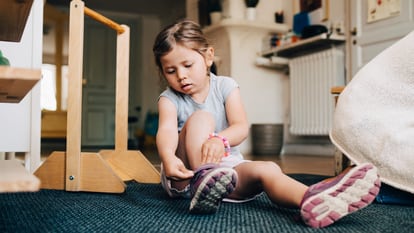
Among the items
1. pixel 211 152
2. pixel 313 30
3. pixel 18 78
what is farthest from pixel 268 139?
pixel 18 78

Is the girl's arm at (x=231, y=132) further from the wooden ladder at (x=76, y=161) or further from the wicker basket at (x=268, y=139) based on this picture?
the wicker basket at (x=268, y=139)

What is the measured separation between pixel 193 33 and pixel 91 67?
17.1ft

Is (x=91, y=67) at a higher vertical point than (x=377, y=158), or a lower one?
higher

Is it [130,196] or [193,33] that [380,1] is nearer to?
[193,33]

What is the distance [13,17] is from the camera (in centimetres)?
90

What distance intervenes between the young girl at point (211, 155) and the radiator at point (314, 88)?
201cm

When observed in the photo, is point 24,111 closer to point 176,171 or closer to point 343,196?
point 176,171

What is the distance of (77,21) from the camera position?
49.5 inches

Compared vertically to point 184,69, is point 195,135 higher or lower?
lower

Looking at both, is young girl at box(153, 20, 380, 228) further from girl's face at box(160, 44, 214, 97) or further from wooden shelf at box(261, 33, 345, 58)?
wooden shelf at box(261, 33, 345, 58)

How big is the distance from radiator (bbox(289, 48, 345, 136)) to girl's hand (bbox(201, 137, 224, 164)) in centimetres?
222

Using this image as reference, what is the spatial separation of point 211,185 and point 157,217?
0.15m

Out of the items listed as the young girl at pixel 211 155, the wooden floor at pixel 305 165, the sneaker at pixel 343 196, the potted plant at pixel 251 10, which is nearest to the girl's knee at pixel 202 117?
the young girl at pixel 211 155

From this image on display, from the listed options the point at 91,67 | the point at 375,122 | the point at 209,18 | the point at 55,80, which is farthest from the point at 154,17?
the point at 375,122
